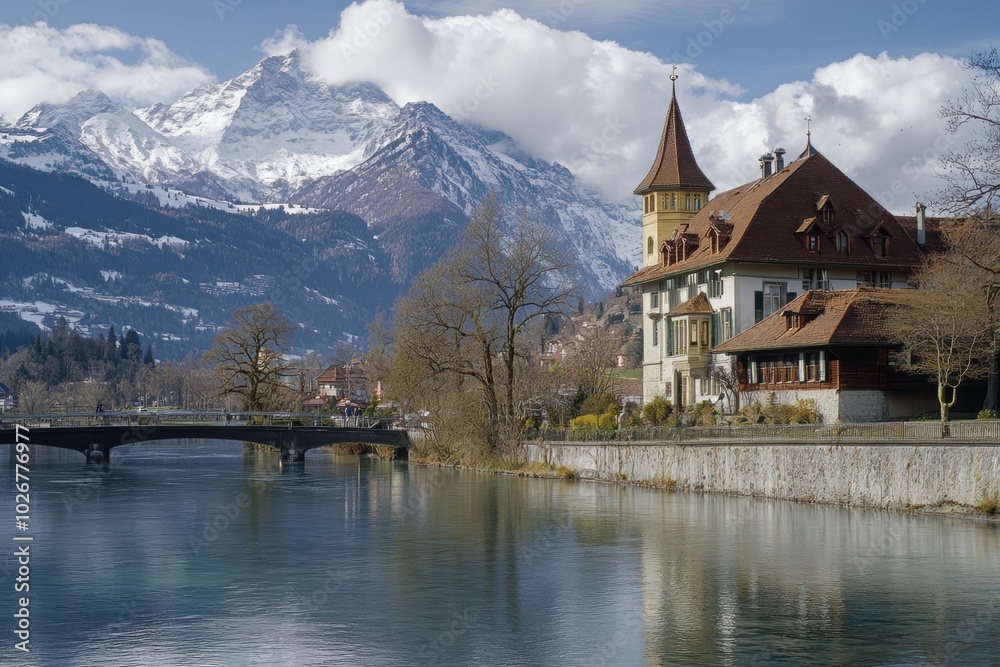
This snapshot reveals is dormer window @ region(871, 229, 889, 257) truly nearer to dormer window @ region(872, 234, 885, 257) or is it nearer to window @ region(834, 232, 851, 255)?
dormer window @ region(872, 234, 885, 257)

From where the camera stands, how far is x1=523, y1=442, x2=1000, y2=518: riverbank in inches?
1876

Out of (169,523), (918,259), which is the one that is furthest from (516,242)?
(169,523)

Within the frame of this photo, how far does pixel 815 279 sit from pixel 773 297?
289 centimetres

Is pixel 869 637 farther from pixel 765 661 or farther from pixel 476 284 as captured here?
pixel 476 284

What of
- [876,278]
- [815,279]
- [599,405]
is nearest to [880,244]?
[876,278]

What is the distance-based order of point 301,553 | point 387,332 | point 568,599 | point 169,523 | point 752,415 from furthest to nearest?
point 387,332, point 752,415, point 169,523, point 301,553, point 568,599

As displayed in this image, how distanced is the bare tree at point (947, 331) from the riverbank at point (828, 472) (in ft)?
17.5

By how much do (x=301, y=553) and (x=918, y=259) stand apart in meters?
48.3

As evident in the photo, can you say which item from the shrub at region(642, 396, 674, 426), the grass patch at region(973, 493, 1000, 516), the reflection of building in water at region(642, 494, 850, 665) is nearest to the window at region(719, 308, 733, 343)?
the shrub at region(642, 396, 674, 426)

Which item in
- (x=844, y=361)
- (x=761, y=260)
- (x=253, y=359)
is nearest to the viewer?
(x=844, y=361)

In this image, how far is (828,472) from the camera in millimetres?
55156

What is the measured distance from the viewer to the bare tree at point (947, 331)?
58062 millimetres

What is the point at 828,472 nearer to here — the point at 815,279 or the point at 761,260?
the point at 761,260

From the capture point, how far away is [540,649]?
1168 inches
